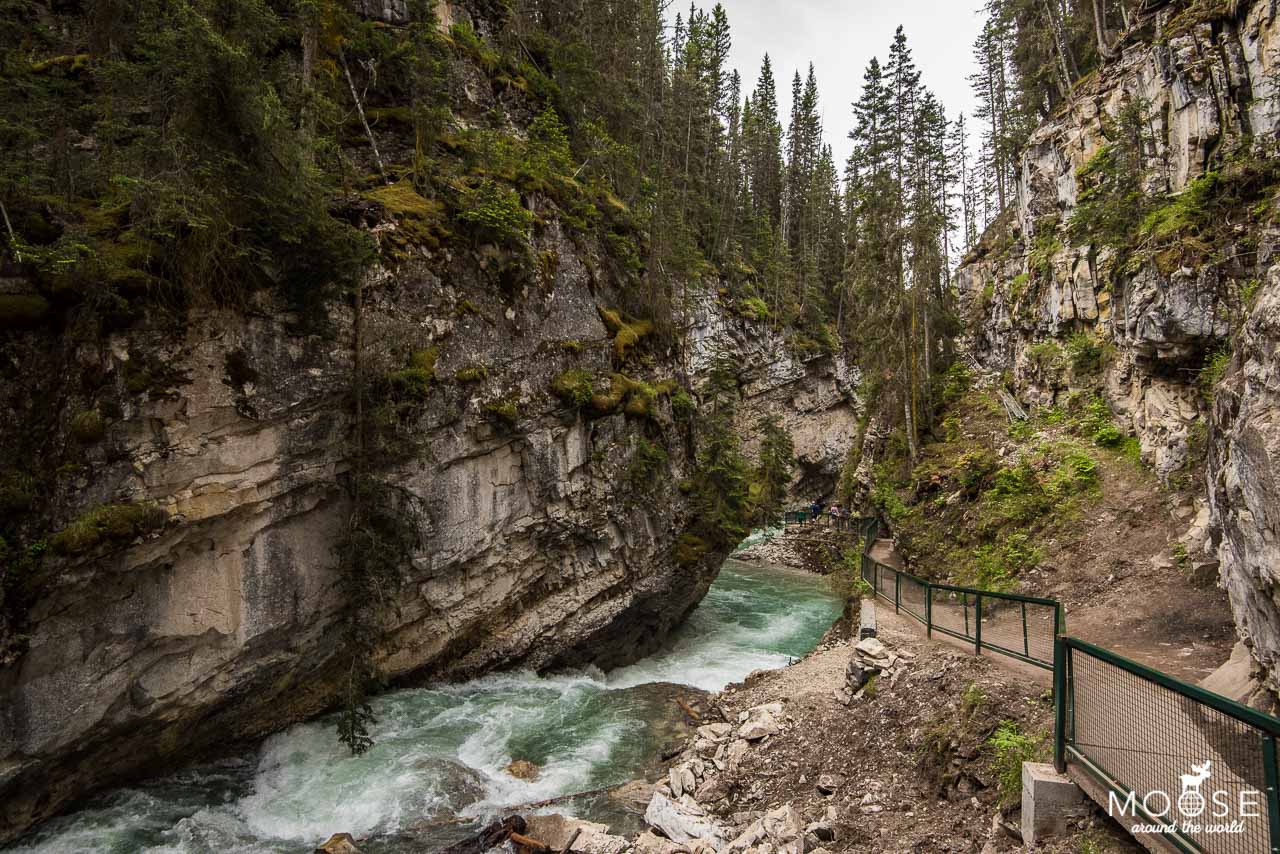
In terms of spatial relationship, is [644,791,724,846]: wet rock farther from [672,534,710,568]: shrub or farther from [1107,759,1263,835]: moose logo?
[672,534,710,568]: shrub

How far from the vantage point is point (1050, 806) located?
4.95 meters

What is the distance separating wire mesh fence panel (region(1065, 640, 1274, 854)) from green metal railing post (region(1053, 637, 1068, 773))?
2.3 inches

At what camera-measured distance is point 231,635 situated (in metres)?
9.86

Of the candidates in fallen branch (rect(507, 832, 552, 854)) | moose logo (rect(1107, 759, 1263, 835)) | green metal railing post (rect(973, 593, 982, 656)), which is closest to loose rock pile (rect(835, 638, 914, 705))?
green metal railing post (rect(973, 593, 982, 656))

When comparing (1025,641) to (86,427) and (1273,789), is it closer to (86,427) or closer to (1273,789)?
(1273,789)

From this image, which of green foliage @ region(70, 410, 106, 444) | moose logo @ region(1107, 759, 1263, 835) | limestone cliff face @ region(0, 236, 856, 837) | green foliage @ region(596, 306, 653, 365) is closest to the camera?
moose logo @ region(1107, 759, 1263, 835)

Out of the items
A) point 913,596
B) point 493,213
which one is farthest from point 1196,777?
point 493,213

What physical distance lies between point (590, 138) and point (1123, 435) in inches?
719

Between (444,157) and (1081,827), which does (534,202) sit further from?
(1081,827)

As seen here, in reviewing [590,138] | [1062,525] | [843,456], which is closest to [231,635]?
[1062,525]

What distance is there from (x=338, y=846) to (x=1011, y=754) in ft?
30.0

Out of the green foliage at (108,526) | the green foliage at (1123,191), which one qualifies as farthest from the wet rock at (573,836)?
the green foliage at (1123,191)

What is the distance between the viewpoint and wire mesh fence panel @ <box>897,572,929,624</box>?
11484 mm

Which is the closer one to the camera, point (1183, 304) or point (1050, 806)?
point (1050, 806)
